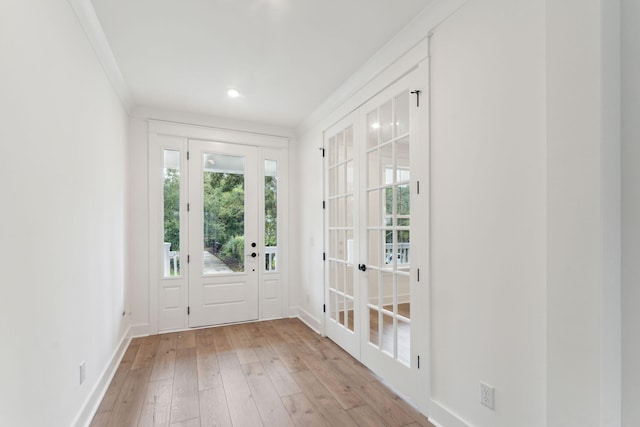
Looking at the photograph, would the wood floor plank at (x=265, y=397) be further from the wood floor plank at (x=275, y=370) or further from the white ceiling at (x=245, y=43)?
the white ceiling at (x=245, y=43)

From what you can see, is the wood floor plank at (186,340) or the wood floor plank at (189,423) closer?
the wood floor plank at (189,423)

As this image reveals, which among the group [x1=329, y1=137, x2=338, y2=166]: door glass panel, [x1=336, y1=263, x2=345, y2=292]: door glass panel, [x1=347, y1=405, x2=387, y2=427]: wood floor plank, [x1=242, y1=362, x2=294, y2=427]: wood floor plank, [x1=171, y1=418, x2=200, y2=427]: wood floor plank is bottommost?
[x1=242, y1=362, x2=294, y2=427]: wood floor plank

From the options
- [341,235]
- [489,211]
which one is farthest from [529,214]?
[341,235]

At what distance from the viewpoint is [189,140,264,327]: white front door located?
3.81 metres

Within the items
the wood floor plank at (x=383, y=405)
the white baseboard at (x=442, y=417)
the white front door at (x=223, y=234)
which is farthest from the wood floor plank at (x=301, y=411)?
the white front door at (x=223, y=234)

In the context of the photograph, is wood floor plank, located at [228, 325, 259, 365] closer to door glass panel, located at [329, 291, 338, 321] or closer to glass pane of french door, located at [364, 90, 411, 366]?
door glass panel, located at [329, 291, 338, 321]

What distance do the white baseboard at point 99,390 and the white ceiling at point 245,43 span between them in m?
2.52

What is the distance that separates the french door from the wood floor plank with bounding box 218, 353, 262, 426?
1042mm

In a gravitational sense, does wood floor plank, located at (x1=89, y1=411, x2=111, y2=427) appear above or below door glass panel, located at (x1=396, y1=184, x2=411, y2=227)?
below

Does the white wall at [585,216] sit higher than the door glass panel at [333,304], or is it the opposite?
the white wall at [585,216]

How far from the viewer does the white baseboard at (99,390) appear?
1892 millimetres

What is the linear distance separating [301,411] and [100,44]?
297 centimetres

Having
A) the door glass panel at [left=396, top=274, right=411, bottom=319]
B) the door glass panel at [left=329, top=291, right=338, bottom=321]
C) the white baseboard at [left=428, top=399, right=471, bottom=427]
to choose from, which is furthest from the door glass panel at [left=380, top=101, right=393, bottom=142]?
the white baseboard at [left=428, top=399, right=471, bottom=427]

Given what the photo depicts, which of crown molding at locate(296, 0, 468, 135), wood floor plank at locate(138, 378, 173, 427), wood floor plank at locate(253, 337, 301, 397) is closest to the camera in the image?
crown molding at locate(296, 0, 468, 135)
